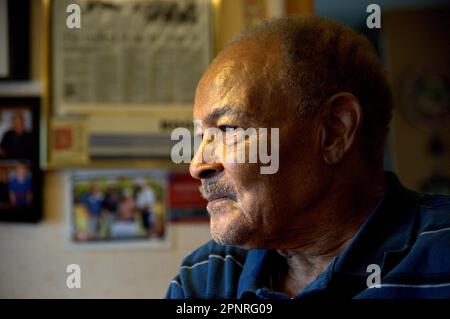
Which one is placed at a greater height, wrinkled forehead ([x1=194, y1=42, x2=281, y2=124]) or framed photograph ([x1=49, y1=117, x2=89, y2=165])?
wrinkled forehead ([x1=194, y1=42, x2=281, y2=124])

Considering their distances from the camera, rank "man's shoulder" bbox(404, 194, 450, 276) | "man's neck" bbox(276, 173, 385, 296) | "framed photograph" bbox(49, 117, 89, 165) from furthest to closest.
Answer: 1. "framed photograph" bbox(49, 117, 89, 165)
2. "man's neck" bbox(276, 173, 385, 296)
3. "man's shoulder" bbox(404, 194, 450, 276)

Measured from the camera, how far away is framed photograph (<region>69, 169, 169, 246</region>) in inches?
39.6

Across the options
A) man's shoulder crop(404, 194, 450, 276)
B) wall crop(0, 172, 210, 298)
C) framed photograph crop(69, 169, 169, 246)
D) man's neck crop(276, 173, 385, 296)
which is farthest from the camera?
framed photograph crop(69, 169, 169, 246)

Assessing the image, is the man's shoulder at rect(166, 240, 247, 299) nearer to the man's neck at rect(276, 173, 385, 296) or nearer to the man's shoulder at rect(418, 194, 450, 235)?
the man's neck at rect(276, 173, 385, 296)

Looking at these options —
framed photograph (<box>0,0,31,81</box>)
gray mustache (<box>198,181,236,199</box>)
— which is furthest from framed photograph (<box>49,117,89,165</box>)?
gray mustache (<box>198,181,236,199</box>)

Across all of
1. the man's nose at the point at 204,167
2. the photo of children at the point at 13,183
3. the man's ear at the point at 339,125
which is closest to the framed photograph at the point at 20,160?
the photo of children at the point at 13,183

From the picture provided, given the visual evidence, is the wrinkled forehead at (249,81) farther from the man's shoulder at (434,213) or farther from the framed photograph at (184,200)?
the framed photograph at (184,200)

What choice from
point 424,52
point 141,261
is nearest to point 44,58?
point 141,261

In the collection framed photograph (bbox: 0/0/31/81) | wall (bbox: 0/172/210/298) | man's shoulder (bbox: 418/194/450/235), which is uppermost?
framed photograph (bbox: 0/0/31/81)

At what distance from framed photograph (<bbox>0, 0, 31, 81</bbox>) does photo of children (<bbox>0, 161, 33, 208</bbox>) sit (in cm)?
17

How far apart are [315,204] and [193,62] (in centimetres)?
64

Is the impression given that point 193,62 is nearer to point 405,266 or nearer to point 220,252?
point 220,252

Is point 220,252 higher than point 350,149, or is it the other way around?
point 350,149

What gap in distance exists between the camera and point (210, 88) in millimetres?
650
